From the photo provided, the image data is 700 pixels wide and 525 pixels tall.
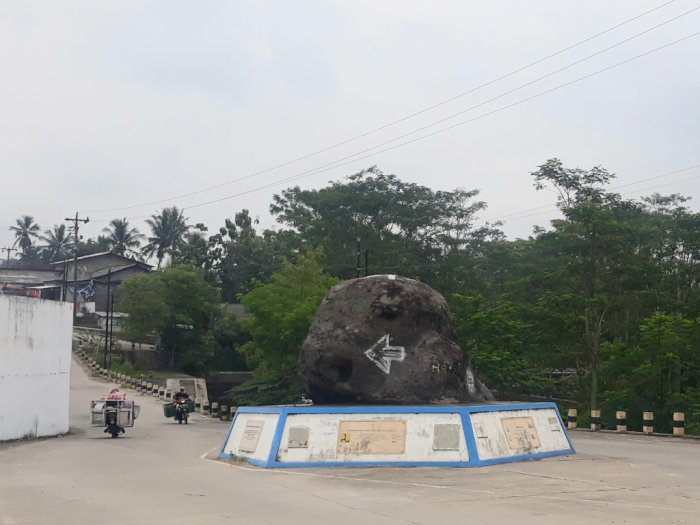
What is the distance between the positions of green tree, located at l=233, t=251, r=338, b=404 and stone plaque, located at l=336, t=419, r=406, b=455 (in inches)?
791

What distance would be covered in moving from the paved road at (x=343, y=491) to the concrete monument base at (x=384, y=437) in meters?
0.46

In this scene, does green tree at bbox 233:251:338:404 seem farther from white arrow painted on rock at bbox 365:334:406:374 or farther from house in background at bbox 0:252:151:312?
house in background at bbox 0:252:151:312

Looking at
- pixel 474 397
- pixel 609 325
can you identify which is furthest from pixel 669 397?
pixel 474 397

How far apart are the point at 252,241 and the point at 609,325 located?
44080 millimetres

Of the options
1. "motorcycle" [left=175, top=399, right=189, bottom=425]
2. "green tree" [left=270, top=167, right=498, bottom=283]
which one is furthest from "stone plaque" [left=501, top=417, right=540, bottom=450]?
"green tree" [left=270, top=167, right=498, bottom=283]

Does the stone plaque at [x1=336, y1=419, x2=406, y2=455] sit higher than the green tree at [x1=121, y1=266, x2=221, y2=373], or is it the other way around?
the green tree at [x1=121, y1=266, x2=221, y2=373]

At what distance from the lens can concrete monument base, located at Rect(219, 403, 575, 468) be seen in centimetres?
1507

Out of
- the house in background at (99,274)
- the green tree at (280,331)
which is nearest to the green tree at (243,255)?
the house in background at (99,274)

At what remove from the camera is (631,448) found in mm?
20234

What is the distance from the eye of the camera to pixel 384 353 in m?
17.9

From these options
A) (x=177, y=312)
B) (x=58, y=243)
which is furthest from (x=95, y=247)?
(x=177, y=312)

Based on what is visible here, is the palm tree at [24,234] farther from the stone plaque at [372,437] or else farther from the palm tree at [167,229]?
the stone plaque at [372,437]

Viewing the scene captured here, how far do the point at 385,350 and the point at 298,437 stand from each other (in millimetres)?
3289

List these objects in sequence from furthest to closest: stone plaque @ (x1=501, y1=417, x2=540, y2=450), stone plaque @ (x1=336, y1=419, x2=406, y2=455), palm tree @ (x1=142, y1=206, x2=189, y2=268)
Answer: palm tree @ (x1=142, y1=206, x2=189, y2=268) < stone plaque @ (x1=501, y1=417, x2=540, y2=450) < stone plaque @ (x1=336, y1=419, x2=406, y2=455)
